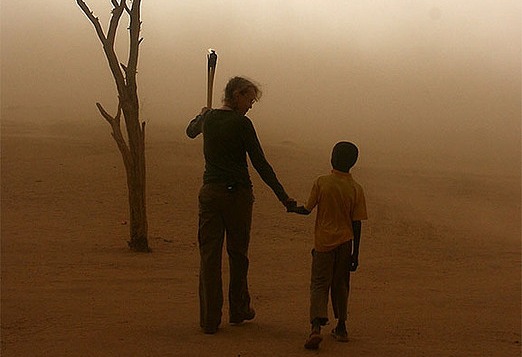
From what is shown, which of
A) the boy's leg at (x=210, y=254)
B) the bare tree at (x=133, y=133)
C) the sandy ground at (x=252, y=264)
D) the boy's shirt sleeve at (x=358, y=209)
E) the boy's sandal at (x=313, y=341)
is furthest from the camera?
the bare tree at (x=133, y=133)

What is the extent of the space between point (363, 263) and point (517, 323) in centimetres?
324

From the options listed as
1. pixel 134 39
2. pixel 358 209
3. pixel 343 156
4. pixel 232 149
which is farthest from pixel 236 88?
pixel 134 39

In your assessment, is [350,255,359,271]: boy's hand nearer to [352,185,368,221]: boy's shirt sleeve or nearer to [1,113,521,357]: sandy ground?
[352,185,368,221]: boy's shirt sleeve

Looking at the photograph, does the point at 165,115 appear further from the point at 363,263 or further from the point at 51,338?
the point at 51,338

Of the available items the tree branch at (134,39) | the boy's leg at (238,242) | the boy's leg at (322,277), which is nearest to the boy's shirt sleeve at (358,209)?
the boy's leg at (322,277)

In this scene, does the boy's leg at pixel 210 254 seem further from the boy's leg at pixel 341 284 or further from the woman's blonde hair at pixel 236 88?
the boy's leg at pixel 341 284

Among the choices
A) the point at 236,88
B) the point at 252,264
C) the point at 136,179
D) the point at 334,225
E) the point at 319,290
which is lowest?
the point at 252,264

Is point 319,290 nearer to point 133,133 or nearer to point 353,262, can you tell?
point 353,262

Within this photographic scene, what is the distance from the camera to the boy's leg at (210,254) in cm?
589

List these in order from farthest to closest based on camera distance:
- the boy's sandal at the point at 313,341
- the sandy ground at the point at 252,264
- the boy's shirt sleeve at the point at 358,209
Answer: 1. the sandy ground at the point at 252,264
2. the boy's shirt sleeve at the point at 358,209
3. the boy's sandal at the point at 313,341

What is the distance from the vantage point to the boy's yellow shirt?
18.5ft

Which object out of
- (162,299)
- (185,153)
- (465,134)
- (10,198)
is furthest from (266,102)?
(162,299)

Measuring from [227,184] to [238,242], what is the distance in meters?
0.46

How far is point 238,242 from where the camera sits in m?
5.97
